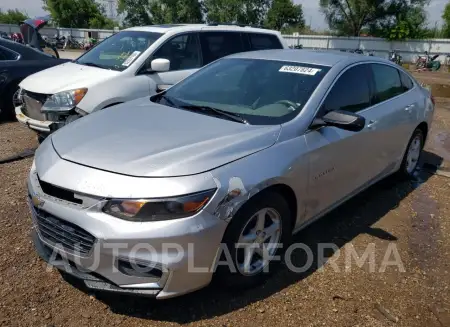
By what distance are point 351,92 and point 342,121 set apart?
774 millimetres

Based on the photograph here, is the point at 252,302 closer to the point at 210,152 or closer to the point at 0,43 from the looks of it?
the point at 210,152

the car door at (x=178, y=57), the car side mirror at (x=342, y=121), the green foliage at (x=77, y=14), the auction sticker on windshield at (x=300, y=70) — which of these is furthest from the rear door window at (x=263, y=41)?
the green foliage at (x=77, y=14)

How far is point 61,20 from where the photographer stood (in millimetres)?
52094

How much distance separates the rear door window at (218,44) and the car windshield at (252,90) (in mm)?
2590

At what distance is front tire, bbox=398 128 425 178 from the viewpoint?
4.98 metres

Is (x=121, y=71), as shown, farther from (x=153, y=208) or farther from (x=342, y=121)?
(x=153, y=208)

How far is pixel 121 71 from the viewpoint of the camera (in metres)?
5.60

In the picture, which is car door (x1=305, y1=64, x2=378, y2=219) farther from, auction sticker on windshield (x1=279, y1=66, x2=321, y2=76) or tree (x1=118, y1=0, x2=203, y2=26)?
tree (x1=118, y1=0, x2=203, y2=26)

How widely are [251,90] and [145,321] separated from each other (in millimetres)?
1987

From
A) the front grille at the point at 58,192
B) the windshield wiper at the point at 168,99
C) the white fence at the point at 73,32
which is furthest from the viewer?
the white fence at the point at 73,32

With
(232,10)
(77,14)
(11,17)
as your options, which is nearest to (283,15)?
(232,10)

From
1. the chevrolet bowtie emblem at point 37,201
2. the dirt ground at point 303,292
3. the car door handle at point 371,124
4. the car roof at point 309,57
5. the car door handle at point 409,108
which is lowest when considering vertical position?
the dirt ground at point 303,292

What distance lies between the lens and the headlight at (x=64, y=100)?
17.0 feet

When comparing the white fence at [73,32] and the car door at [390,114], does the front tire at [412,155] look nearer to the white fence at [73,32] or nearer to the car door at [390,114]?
the car door at [390,114]
